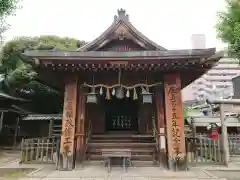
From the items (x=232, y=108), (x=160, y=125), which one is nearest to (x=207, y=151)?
(x=232, y=108)

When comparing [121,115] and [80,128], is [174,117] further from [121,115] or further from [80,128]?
[121,115]

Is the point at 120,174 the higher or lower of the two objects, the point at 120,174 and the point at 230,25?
the lower

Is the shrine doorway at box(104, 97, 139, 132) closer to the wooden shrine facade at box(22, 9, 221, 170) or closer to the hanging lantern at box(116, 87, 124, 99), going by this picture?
the wooden shrine facade at box(22, 9, 221, 170)

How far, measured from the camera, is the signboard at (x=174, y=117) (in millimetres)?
7993

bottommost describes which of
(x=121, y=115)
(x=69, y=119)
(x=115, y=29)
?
(x=69, y=119)

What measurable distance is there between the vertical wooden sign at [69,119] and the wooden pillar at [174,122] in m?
3.73

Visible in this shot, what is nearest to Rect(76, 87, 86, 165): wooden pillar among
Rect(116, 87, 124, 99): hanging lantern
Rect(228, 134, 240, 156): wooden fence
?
Rect(116, 87, 124, 99): hanging lantern

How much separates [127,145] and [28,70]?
14662 mm

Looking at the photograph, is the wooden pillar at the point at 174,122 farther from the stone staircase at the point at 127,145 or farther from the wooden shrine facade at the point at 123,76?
the stone staircase at the point at 127,145

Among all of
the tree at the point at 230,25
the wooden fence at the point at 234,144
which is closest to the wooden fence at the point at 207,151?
the wooden fence at the point at 234,144

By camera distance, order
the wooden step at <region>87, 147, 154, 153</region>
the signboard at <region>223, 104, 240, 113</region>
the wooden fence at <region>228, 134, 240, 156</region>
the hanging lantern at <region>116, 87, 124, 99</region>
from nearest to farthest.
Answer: the hanging lantern at <region>116, 87, 124, 99</region>
the wooden step at <region>87, 147, 154, 153</region>
the signboard at <region>223, 104, 240, 113</region>
the wooden fence at <region>228, 134, 240, 156</region>

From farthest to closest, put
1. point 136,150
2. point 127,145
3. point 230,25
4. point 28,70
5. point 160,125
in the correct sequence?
point 28,70 < point 230,25 < point 127,145 < point 136,150 < point 160,125

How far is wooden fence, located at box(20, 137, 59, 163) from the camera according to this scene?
964cm

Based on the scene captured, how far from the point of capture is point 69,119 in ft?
27.5
